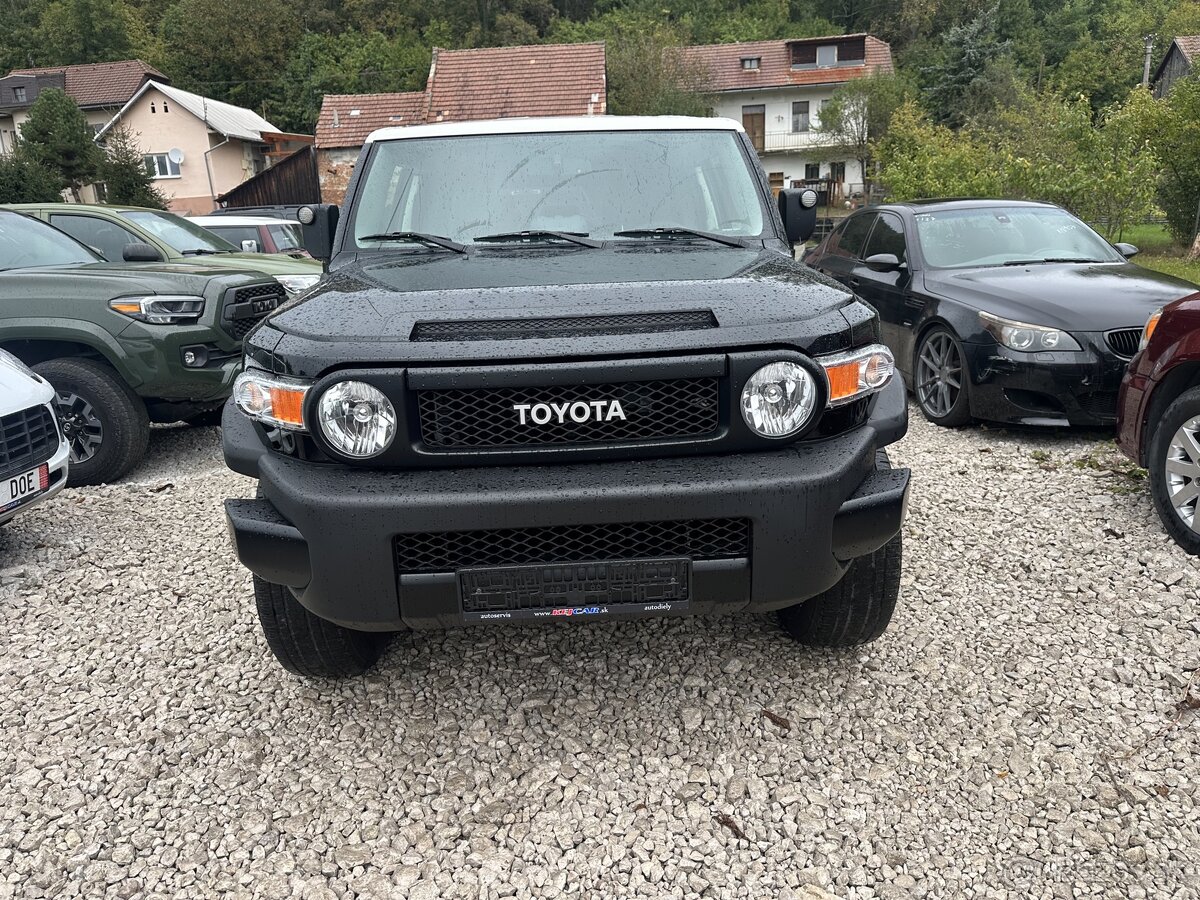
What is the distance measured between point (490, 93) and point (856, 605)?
34.6 meters

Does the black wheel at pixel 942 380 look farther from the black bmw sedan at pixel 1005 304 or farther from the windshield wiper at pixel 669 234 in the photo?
the windshield wiper at pixel 669 234

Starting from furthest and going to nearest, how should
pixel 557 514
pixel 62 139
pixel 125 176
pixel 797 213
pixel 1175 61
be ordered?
pixel 1175 61 → pixel 62 139 → pixel 125 176 → pixel 797 213 → pixel 557 514

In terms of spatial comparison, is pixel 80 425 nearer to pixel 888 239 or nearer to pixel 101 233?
pixel 101 233

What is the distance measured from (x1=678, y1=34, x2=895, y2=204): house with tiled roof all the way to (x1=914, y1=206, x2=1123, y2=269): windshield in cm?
4811

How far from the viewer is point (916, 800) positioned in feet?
7.87

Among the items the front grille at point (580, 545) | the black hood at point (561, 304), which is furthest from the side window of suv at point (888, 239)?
the front grille at point (580, 545)

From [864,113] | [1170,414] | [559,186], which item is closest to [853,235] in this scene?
[1170,414]

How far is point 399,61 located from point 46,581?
6538 cm

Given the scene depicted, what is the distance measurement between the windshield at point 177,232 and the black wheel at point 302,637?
577 cm

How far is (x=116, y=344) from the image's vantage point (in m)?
5.21

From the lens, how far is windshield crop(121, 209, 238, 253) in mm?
7500

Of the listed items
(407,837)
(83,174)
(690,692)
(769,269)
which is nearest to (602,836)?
(407,837)

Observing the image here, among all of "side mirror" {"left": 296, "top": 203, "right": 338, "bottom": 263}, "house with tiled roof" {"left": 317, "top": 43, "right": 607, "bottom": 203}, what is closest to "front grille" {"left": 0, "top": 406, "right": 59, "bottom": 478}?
"side mirror" {"left": 296, "top": 203, "right": 338, "bottom": 263}

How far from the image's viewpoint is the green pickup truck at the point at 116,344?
5.23 metres
